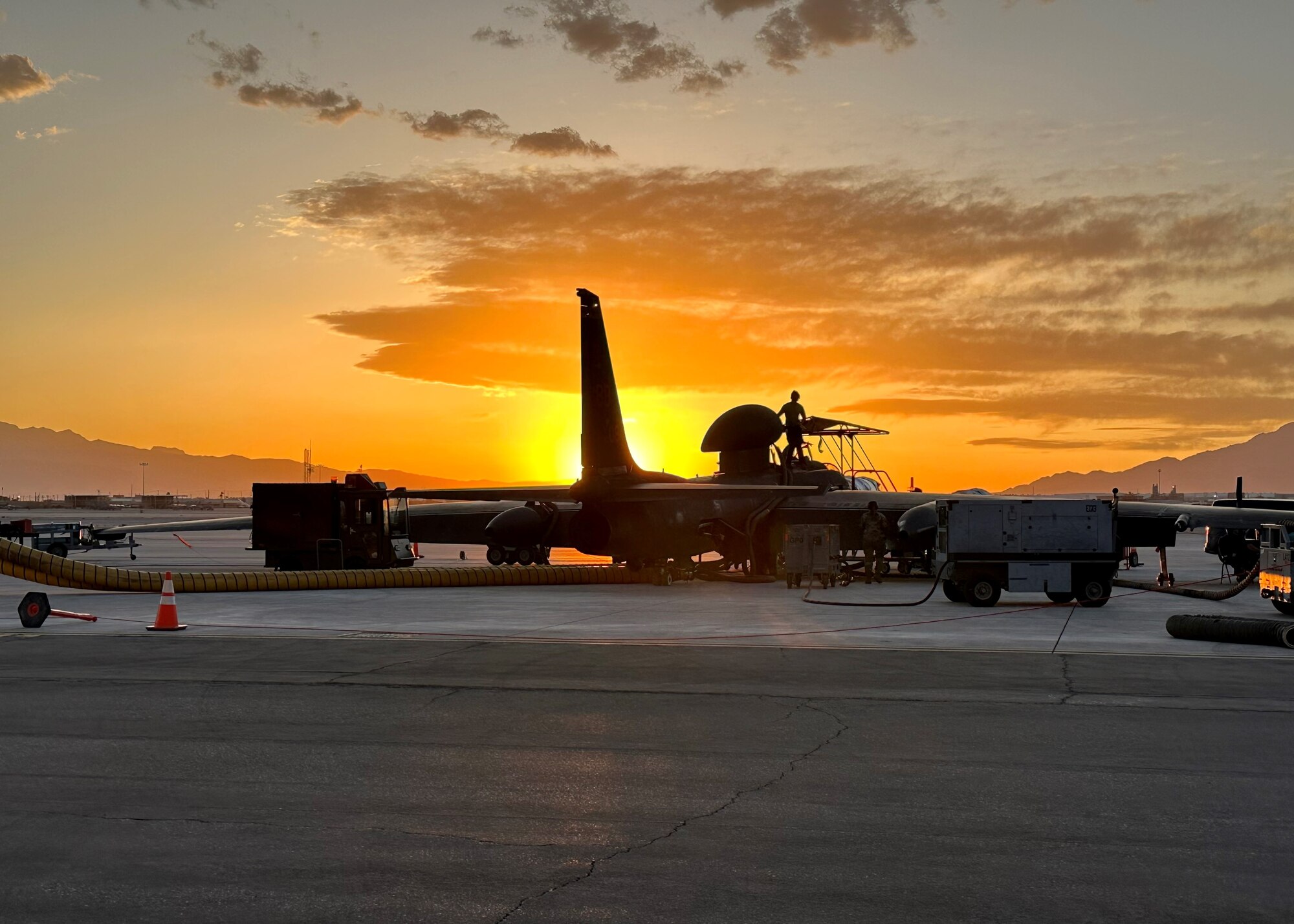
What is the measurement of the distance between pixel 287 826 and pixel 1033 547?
20.2 m

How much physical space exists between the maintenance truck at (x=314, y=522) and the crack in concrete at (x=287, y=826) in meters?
26.5

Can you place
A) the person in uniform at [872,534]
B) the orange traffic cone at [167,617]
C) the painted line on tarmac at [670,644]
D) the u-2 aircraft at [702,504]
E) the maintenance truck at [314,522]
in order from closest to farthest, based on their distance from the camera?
the painted line on tarmac at [670,644] → the orange traffic cone at [167,617] → the u-2 aircraft at [702,504] → the person in uniform at [872,534] → the maintenance truck at [314,522]

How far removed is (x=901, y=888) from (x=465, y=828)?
2855 millimetres

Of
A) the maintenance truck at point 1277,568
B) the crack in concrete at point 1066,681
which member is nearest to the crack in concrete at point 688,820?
the crack in concrete at point 1066,681

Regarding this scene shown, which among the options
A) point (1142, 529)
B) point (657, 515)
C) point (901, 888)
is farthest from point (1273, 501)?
point (901, 888)

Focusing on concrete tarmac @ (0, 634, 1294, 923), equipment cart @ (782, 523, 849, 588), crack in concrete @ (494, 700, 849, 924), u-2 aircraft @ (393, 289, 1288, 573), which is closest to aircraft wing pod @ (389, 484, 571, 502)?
u-2 aircraft @ (393, 289, 1288, 573)

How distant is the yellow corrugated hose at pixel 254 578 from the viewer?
2741 centimetres

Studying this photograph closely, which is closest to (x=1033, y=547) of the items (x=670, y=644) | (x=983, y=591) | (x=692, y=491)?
(x=983, y=591)

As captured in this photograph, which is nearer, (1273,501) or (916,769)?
(916,769)

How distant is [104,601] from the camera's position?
1001 inches

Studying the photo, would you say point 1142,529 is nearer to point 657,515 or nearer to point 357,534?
point 657,515

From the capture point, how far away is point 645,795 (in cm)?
837

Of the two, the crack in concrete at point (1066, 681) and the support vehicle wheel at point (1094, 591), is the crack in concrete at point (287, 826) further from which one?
the support vehicle wheel at point (1094, 591)

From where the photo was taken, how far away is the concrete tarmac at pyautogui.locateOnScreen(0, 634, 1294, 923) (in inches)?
247
